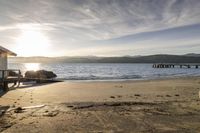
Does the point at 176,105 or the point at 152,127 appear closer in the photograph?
the point at 152,127

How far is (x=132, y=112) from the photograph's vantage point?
11125 mm

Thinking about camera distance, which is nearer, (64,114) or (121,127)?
(121,127)

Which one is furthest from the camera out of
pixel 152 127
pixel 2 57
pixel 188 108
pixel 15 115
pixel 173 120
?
pixel 2 57

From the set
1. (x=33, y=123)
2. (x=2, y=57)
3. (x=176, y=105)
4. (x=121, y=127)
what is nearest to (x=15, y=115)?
(x=33, y=123)

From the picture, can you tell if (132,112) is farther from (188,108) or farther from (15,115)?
(15,115)

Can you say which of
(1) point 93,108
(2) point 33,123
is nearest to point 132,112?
(1) point 93,108

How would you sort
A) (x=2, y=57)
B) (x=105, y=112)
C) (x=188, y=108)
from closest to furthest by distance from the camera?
(x=105, y=112)
(x=188, y=108)
(x=2, y=57)

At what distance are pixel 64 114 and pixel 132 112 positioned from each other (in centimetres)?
277

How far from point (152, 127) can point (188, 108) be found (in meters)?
4.00

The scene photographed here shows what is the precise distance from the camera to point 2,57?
2470 centimetres

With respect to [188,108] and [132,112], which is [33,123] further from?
[188,108]

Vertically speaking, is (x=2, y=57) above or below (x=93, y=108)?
above

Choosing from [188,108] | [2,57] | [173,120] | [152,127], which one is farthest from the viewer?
[2,57]

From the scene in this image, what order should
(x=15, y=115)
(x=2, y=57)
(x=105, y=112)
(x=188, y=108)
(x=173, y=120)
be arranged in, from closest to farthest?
(x=173, y=120)
(x=15, y=115)
(x=105, y=112)
(x=188, y=108)
(x=2, y=57)
